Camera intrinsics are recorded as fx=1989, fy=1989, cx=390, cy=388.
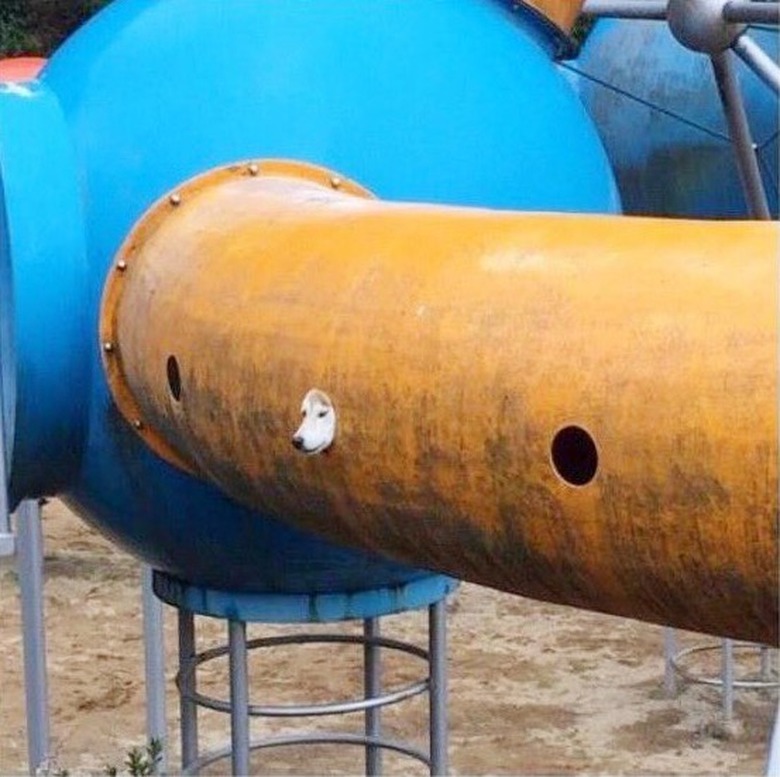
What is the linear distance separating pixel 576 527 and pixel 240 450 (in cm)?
69

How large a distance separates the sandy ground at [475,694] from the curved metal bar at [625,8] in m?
2.54

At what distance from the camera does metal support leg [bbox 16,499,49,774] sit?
4844 millimetres

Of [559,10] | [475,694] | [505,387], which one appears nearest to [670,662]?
[475,694]

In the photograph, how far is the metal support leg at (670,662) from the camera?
280 inches

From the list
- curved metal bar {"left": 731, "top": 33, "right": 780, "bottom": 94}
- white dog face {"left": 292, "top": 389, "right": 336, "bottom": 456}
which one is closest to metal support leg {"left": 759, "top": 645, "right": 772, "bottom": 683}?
curved metal bar {"left": 731, "top": 33, "right": 780, "bottom": 94}

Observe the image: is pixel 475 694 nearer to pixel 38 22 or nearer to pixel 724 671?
pixel 724 671

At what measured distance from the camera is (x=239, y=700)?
365 cm

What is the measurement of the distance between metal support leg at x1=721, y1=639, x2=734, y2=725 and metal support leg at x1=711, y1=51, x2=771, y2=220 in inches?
97.1

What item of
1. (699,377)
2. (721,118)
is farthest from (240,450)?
(721,118)

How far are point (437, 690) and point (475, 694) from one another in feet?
10.7

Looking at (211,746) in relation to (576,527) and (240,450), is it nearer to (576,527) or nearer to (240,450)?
(240,450)

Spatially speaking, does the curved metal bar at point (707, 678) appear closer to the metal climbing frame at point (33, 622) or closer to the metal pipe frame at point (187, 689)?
the metal climbing frame at point (33, 622)

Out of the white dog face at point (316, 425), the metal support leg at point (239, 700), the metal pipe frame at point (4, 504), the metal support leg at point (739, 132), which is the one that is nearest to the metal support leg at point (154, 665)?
the metal support leg at point (239, 700)

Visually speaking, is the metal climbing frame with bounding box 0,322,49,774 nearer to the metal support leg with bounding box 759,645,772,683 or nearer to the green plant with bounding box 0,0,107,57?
the metal support leg with bounding box 759,645,772,683
